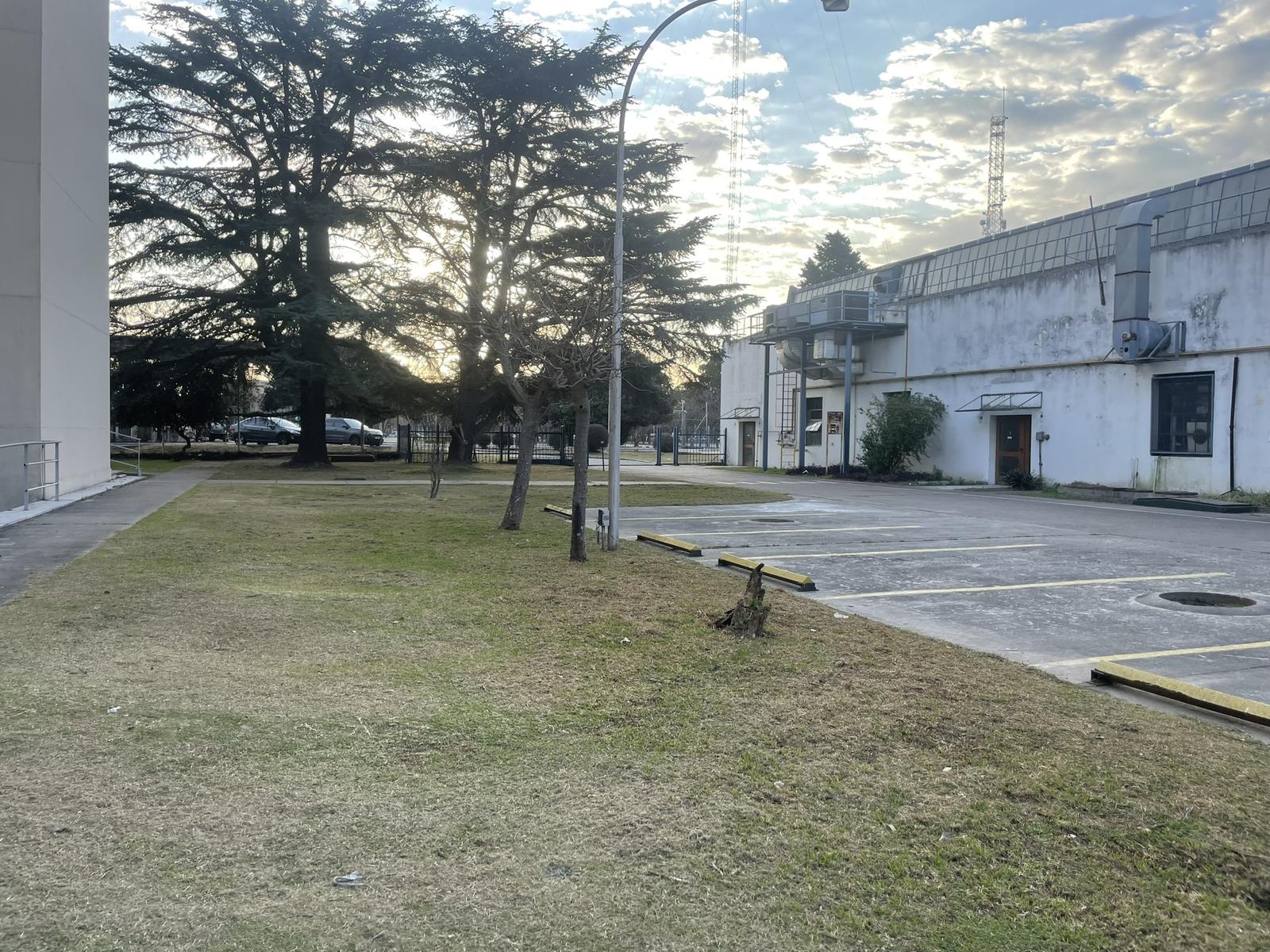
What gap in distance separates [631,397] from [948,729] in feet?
149

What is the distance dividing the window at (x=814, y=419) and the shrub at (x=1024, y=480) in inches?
435

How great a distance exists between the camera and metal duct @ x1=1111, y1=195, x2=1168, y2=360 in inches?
907

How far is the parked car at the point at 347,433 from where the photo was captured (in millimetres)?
55531

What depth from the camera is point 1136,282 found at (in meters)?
23.2

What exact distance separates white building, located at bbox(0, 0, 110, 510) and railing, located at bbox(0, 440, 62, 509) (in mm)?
110

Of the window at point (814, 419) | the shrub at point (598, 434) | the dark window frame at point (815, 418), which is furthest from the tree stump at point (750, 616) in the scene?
the shrub at point (598, 434)

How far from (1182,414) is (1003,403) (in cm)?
595

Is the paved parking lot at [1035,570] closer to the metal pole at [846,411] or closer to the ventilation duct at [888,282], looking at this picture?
the metal pole at [846,411]

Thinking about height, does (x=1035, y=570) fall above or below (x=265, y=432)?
below

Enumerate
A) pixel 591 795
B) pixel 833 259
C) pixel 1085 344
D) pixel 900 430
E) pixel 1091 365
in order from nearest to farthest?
1. pixel 591 795
2. pixel 1091 365
3. pixel 1085 344
4. pixel 900 430
5. pixel 833 259

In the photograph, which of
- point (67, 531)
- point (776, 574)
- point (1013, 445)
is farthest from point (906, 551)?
point (1013, 445)

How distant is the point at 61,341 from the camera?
17656 mm

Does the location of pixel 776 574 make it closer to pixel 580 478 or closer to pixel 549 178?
pixel 580 478

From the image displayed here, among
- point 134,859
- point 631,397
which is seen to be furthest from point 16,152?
point 631,397
